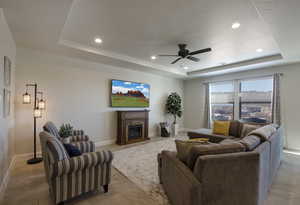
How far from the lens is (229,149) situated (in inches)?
62.9

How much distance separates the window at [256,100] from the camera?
4959 millimetres

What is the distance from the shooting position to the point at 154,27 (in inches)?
110

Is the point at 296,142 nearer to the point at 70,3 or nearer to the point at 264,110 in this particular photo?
the point at 264,110

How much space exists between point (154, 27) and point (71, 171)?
272cm

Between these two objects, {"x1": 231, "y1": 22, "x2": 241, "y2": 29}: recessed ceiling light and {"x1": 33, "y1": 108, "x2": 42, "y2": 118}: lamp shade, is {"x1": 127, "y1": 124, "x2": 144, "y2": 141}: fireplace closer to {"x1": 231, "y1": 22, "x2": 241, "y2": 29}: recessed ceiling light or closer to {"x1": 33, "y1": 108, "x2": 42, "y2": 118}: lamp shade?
{"x1": 33, "y1": 108, "x2": 42, "y2": 118}: lamp shade

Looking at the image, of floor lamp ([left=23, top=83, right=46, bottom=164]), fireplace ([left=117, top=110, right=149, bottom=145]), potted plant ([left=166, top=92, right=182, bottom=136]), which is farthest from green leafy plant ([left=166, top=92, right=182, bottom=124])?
floor lamp ([left=23, top=83, right=46, bottom=164])

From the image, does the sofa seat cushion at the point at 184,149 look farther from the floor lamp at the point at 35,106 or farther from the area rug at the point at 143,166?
the floor lamp at the point at 35,106

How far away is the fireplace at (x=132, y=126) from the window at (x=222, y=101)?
125 inches

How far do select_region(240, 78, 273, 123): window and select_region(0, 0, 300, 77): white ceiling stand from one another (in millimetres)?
1007

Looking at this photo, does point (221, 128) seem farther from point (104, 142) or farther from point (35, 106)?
point (35, 106)

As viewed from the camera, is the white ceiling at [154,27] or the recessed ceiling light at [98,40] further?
the recessed ceiling light at [98,40]

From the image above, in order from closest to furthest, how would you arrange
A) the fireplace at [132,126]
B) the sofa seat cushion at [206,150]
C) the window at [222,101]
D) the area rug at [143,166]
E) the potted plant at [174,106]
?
1. the sofa seat cushion at [206,150]
2. the area rug at [143,166]
3. the fireplace at [132,126]
4. the window at [222,101]
5. the potted plant at [174,106]

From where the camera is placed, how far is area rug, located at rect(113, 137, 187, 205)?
2.23 m

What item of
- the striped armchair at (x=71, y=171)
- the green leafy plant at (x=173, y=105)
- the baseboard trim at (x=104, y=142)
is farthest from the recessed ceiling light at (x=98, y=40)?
the green leafy plant at (x=173, y=105)
